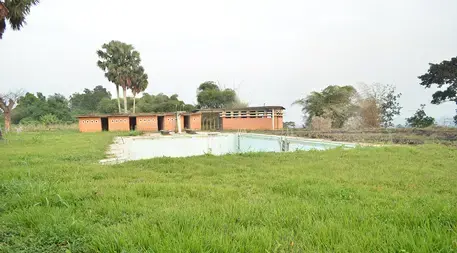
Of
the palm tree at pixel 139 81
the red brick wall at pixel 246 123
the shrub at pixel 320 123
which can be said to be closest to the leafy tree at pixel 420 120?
the shrub at pixel 320 123

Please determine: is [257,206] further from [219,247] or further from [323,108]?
[323,108]

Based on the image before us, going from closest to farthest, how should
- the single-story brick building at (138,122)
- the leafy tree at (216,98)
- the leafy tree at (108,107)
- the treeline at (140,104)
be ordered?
the single-story brick building at (138,122) → the treeline at (140,104) → the leafy tree at (216,98) → the leafy tree at (108,107)

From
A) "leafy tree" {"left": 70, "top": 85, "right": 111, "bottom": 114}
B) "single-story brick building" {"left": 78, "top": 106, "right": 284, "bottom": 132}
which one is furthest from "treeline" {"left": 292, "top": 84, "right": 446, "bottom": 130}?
"leafy tree" {"left": 70, "top": 85, "right": 111, "bottom": 114}

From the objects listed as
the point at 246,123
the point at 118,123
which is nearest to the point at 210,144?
the point at 246,123

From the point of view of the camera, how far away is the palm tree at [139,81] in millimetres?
32812

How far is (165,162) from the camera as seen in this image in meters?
7.10

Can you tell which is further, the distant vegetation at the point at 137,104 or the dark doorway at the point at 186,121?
the distant vegetation at the point at 137,104

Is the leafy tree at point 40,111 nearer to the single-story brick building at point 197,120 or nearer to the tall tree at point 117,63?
the tall tree at point 117,63

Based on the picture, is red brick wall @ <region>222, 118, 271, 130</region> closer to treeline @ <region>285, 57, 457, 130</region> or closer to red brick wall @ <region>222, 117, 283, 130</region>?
red brick wall @ <region>222, 117, 283, 130</region>

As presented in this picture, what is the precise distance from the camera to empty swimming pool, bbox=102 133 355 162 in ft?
48.0

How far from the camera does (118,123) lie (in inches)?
1067

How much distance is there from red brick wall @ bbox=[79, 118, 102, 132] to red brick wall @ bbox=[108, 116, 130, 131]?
3.04 ft

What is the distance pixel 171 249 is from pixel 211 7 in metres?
14.0

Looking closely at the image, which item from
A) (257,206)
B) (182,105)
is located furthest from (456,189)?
(182,105)
